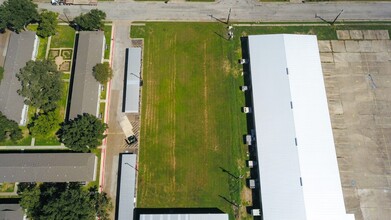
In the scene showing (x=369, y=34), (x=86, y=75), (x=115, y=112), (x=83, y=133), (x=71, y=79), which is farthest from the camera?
(x=369, y=34)

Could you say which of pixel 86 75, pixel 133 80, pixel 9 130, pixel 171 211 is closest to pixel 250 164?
pixel 171 211

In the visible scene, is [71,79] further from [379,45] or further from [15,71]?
[379,45]

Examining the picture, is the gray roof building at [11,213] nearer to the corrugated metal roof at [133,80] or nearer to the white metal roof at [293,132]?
the corrugated metal roof at [133,80]

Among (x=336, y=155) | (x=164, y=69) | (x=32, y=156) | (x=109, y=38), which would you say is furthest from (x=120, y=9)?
(x=336, y=155)

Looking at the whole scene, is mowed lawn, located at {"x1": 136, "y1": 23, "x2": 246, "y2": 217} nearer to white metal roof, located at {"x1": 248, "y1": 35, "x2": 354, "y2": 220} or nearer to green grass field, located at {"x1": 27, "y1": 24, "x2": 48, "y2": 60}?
white metal roof, located at {"x1": 248, "y1": 35, "x2": 354, "y2": 220}

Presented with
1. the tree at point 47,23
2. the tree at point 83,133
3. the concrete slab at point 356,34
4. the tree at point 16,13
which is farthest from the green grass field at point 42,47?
the concrete slab at point 356,34

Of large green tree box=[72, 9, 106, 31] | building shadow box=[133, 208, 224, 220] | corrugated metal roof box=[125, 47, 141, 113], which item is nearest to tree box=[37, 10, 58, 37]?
large green tree box=[72, 9, 106, 31]
